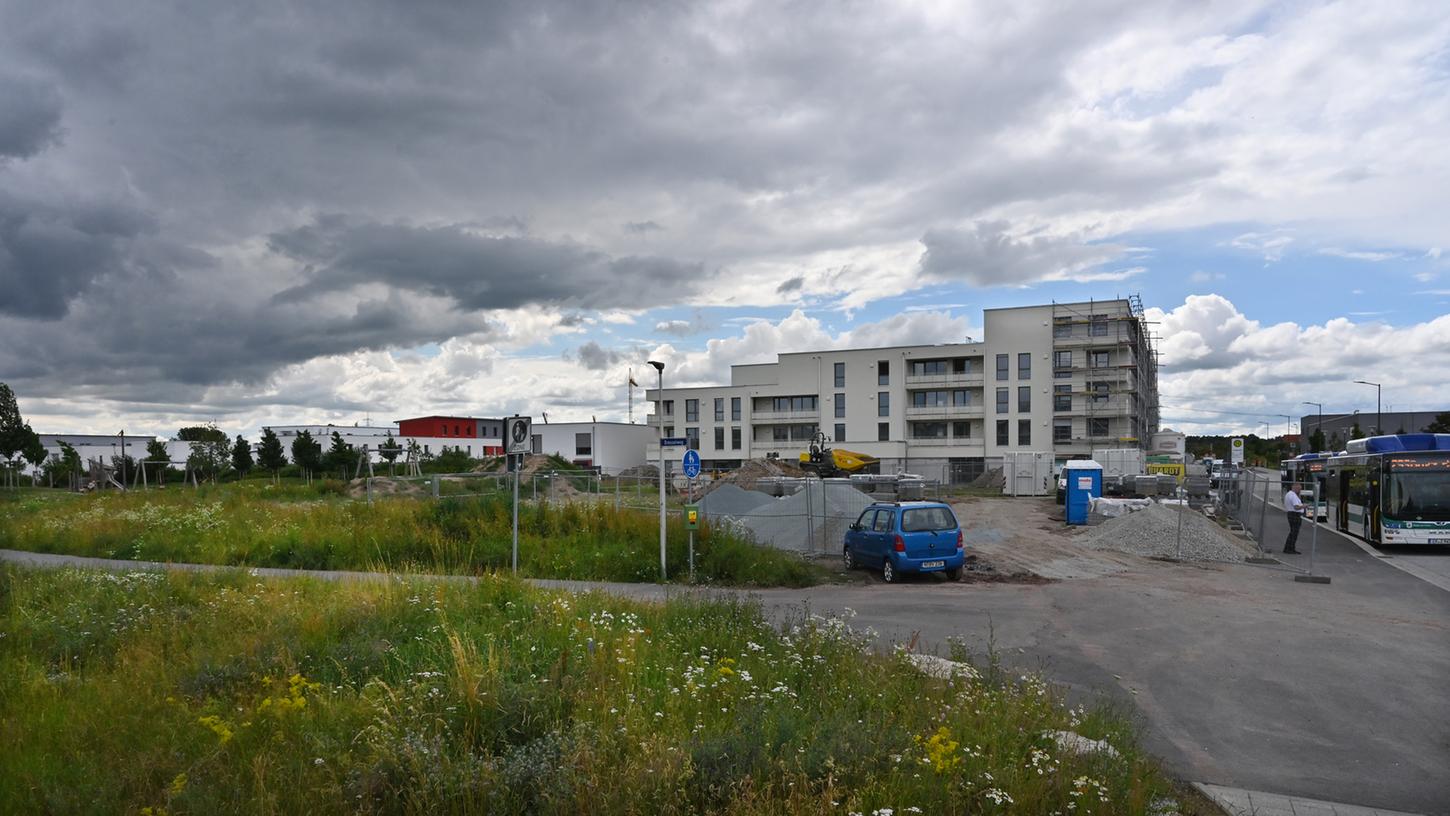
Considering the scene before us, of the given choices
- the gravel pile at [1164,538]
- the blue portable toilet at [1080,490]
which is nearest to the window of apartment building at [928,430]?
the blue portable toilet at [1080,490]

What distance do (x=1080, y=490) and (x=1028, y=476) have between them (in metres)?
24.6

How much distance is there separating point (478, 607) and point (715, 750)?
5.69 metres

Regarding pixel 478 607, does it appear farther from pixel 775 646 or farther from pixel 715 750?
pixel 715 750

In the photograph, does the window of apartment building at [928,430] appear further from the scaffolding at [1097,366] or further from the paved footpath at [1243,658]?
the paved footpath at [1243,658]

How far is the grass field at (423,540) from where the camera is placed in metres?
18.8

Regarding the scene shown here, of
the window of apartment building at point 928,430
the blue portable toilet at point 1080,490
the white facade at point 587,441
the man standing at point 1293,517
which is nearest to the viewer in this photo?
the man standing at point 1293,517

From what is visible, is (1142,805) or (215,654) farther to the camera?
(215,654)

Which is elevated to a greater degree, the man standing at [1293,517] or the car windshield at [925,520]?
the car windshield at [925,520]

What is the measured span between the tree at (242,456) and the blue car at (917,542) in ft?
220

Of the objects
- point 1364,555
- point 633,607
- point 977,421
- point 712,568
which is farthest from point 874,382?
point 633,607

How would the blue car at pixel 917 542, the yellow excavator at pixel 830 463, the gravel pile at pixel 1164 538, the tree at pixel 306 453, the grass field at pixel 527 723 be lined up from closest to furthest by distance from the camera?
the grass field at pixel 527 723 < the blue car at pixel 917 542 < the gravel pile at pixel 1164 538 < the yellow excavator at pixel 830 463 < the tree at pixel 306 453

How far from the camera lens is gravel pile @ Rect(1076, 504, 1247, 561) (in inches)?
953

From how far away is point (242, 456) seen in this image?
74.5m

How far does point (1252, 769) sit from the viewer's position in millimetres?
7488
